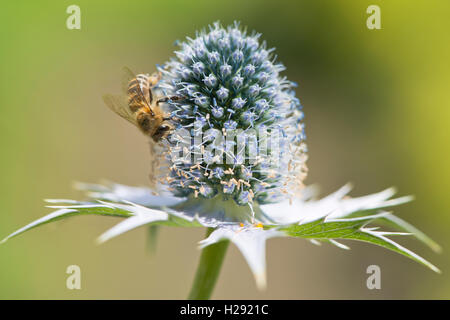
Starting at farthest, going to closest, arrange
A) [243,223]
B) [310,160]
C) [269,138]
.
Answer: [310,160] < [269,138] < [243,223]

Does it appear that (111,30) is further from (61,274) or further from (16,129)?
(61,274)

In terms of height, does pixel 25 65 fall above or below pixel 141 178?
above

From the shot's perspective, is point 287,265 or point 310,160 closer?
point 287,265

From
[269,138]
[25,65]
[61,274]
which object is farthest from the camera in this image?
[25,65]

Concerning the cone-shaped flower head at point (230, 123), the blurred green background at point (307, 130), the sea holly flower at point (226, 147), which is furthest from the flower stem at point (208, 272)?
the blurred green background at point (307, 130)

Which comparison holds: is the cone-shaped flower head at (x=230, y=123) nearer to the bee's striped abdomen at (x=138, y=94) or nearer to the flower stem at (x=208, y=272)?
the bee's striped abdomen at (x=138, y=94)

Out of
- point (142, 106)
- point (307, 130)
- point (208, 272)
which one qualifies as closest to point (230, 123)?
point (142, 106)

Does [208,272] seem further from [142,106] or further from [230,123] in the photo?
[142,106]

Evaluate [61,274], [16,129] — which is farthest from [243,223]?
[16,129]
